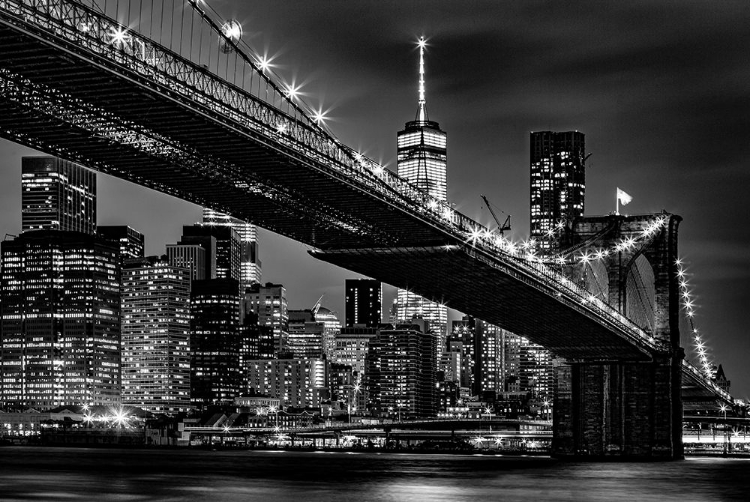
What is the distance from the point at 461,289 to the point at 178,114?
3148 cm

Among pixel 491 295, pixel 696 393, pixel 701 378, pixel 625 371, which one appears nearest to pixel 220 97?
pixel 491 295

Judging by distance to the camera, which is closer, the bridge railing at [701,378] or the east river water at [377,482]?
the east river water at [377,482]

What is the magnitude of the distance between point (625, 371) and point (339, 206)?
35858mm

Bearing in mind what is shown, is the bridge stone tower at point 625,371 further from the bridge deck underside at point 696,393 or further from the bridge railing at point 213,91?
the bridge railing at point 213,91

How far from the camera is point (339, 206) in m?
52.0

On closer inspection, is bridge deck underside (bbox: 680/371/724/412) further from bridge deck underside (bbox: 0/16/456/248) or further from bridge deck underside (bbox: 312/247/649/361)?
bridge deck underside (bbox: 0/16/456/248)

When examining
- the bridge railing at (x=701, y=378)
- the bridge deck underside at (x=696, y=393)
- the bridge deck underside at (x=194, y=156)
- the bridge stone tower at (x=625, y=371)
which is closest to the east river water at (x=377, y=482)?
the bridge stone tower at (x=625, y=371)

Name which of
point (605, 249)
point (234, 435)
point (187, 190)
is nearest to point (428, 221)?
point (187, 190)

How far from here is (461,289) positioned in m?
68.1

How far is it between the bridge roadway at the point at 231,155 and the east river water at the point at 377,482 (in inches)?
369

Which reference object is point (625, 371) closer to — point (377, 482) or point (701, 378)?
point (701, 378)

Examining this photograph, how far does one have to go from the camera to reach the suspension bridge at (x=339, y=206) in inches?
1395

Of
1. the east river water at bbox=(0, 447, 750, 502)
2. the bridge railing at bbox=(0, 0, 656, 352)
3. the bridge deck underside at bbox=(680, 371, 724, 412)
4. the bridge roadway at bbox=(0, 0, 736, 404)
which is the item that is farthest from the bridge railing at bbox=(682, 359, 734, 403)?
the bridge railing at bbox=(0, 0, 656, 352)

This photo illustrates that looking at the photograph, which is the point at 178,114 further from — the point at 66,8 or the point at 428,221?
the point at 428,221
